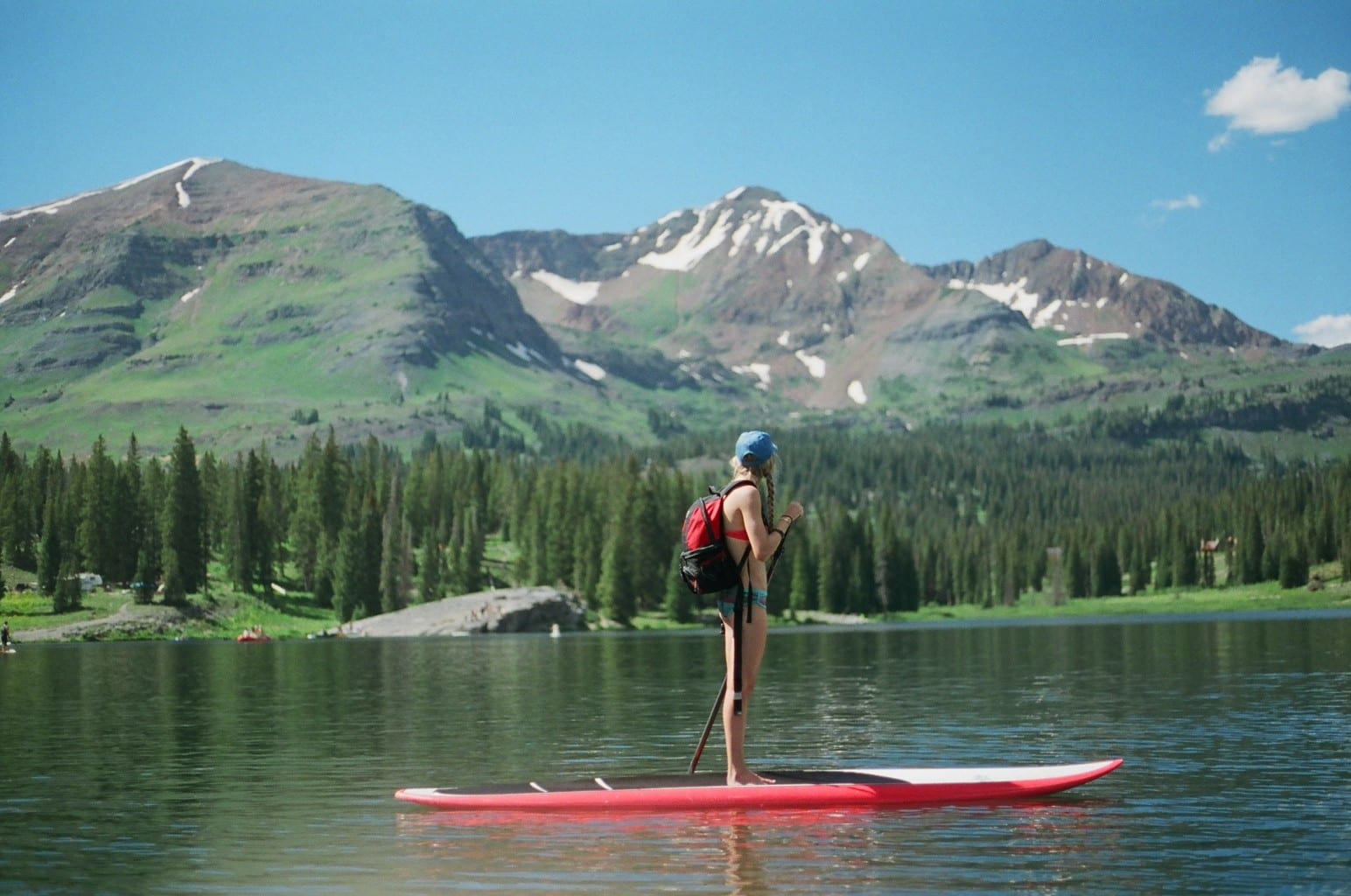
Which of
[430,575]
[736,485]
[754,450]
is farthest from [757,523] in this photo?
[430,575]

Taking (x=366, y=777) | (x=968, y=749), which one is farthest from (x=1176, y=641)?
(x=366, y=777)

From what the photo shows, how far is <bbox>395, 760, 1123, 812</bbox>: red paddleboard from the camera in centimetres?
2386

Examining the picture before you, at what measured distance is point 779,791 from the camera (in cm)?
2380

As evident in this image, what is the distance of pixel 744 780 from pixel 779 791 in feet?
2.16

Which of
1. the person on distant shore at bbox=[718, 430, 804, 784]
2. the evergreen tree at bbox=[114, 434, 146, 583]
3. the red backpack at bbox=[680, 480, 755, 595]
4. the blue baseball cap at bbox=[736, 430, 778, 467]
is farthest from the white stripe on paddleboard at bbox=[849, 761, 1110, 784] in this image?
the evergreen tree at bbox=[114, 434, 146, 583]

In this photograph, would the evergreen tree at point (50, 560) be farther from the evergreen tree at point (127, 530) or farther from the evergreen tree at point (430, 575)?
the evergreen tree at point (430, 575)

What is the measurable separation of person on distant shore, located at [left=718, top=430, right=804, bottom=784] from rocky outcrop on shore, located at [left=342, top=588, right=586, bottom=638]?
438ft

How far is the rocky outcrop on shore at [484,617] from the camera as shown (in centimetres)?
15662

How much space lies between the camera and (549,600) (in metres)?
162

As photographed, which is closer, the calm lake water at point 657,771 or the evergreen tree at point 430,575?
the calm lake water at point 657,771

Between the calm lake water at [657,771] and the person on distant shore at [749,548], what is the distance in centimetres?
195

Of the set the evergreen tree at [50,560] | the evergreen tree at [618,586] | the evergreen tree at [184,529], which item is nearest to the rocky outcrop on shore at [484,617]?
the evergreen tree at [618,586]

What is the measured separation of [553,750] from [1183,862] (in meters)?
19.1

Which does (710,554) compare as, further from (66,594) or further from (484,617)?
(484,617)
